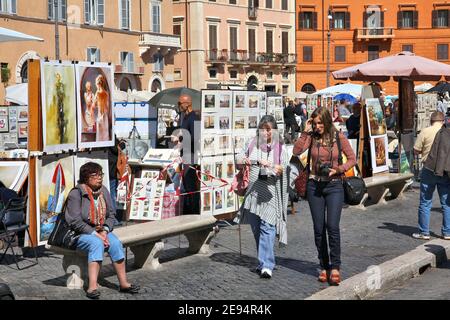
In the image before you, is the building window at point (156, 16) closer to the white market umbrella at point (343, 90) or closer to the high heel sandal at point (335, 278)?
the white market umbrella at point (343, 90)

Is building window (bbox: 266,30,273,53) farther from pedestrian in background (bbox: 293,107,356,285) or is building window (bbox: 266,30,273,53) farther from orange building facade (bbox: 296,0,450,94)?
pedestrian in background (bbox: 293,107,356,285)

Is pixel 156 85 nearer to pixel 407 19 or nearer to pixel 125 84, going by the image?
pixel 125 84

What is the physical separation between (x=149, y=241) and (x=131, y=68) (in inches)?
1597

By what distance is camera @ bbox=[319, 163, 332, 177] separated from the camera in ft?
26.6

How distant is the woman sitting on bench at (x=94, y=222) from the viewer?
7.74 metres

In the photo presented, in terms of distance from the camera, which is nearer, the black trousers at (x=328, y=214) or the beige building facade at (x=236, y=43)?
the black trousers at (x=328, y=214)

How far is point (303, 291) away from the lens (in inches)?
316

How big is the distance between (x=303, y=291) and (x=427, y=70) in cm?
1002

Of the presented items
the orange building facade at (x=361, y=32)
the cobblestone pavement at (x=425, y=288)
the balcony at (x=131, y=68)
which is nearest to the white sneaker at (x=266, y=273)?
the cobblestone pavement at (x=425, y=288)

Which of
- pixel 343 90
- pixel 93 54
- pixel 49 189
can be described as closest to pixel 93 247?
pixel 49 189

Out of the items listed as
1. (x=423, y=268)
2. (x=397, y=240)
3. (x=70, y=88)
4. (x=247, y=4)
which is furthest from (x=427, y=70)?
(x=247, y=4)

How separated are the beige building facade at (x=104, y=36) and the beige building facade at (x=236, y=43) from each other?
601 centimetres

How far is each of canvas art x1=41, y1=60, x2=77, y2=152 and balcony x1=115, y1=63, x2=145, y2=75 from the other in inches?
1476

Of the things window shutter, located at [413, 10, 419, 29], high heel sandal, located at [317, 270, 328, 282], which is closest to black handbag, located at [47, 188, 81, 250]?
high heel sandal, located at [317, 270, 328, 282]
